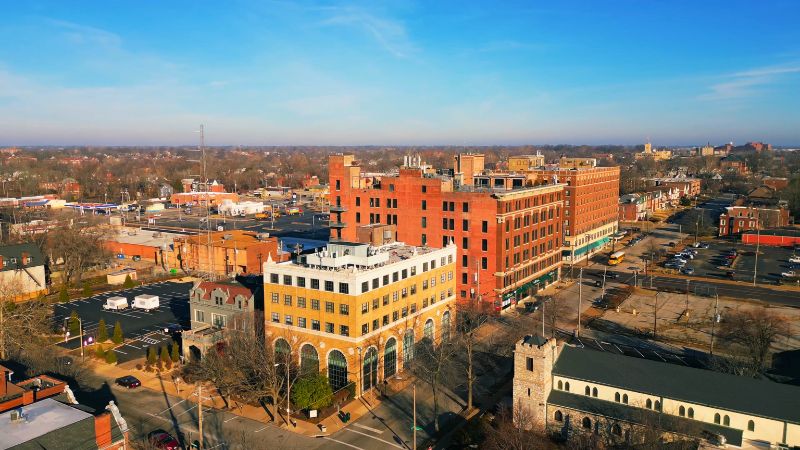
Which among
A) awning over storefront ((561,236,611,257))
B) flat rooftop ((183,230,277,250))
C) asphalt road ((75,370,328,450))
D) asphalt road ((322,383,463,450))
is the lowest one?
asphalt road ((322,383,463,450))

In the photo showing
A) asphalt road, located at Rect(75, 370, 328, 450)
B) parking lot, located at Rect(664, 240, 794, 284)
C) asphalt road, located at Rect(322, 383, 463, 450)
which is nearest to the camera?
asphalt road, located at Rect(75, 370, 328, 450)

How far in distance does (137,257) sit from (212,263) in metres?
26.0

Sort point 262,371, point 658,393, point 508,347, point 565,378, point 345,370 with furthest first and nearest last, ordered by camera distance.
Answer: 1. point 508,347
2. point 345,370
3. point 262,371
4. point 565,378
5. point 658,393

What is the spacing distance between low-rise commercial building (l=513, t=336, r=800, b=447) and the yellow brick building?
1517cm

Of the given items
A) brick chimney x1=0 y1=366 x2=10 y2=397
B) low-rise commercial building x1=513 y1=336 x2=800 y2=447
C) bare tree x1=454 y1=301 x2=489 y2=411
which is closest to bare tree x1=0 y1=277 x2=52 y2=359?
brick chimney x1=0 y1=366 x2=10 y2=397

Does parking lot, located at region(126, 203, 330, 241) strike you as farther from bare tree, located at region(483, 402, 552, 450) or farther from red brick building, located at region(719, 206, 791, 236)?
red brick building, located at region(719, 206, 791, 236)

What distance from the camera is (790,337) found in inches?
2726

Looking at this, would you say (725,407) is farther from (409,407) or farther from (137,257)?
(137,257)

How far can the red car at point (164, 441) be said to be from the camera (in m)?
42.8

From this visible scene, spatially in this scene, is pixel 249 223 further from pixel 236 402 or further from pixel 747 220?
pixel 747 220

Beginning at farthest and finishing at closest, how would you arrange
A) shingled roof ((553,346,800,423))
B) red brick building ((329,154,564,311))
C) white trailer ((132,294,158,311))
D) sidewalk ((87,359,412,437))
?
white trailer ((132,294,158,311)) < red brick building ((329,154,564,311)) < sidewalk ((87,359,412,437)) < shingled roof ((553,346,800,423))

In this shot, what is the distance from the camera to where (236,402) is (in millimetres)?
52438

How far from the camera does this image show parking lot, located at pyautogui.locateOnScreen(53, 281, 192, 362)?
6850 centimetres

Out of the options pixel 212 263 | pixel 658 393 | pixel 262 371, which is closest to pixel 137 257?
pixel 212 263
